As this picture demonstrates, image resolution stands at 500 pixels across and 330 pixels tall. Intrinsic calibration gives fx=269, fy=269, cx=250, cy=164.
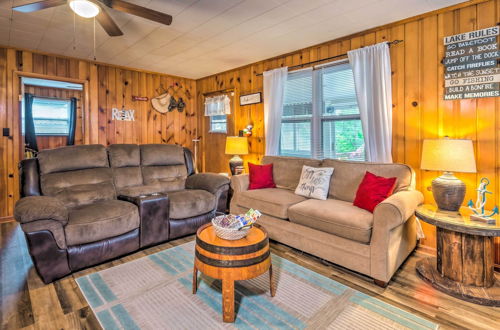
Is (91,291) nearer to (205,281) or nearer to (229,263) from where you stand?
(205,281)

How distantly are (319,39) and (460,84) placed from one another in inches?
64.8

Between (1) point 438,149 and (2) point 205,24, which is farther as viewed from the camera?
(2) point 205,24

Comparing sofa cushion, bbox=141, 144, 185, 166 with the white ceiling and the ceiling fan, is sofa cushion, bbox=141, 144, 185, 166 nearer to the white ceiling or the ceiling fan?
the white ceiling

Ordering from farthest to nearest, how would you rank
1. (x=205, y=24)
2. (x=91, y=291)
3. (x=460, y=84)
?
(x=205, y=24), (x=460, y=84), (x=91, y=291)

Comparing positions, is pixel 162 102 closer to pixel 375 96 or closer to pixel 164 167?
→ pixel 164 167

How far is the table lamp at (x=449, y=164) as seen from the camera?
7.13ft

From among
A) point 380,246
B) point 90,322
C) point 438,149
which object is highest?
point 438,149

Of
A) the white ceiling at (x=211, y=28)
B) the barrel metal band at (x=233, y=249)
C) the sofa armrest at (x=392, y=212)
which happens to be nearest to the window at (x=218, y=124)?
the white ceiling at (x=211, y=28)

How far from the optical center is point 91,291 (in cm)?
205

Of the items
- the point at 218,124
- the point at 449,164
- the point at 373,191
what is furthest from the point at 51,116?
the point at 449,164

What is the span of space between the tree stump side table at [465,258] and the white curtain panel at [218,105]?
12.0ft

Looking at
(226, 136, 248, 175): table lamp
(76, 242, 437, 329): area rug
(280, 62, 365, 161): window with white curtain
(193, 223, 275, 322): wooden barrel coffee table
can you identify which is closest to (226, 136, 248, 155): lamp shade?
(226, 136, 248, 175): table lamp

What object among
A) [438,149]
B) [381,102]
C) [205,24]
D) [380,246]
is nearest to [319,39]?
[381,102]

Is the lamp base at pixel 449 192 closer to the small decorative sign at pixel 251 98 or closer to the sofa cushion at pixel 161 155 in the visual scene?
the small decorative sign at pixel 251 98
